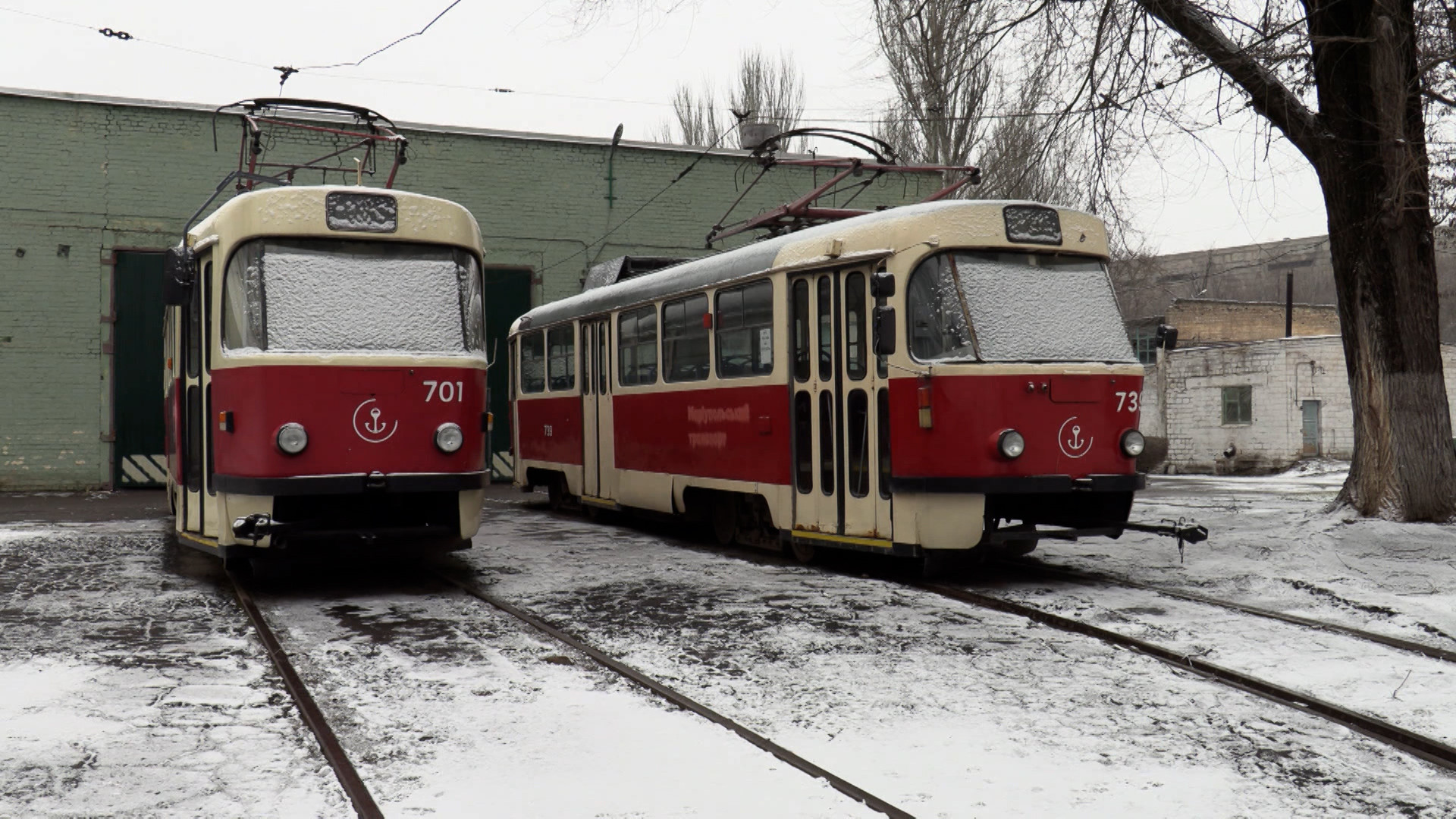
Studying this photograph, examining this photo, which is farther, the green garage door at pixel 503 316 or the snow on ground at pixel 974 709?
the green garage door at pixel 503 316

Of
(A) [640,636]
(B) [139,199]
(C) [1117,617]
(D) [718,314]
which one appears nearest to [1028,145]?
(D) [718,314]

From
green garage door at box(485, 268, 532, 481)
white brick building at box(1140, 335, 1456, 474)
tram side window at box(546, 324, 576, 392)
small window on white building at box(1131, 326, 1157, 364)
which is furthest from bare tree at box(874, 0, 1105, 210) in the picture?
small window on white building at box(1131, 326, 1157, 364)

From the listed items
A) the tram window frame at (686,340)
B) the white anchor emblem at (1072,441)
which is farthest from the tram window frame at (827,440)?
the tram window frame at (686,340)

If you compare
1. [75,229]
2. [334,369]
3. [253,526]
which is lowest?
[253,526]

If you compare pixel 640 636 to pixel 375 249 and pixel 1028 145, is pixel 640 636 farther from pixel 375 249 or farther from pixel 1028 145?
pixel 1028 145

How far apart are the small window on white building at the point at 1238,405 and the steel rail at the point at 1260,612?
2209 centimetres

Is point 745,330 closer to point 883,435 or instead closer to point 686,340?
point 686,340

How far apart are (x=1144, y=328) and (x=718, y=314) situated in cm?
2679

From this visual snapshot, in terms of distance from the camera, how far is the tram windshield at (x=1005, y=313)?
8.74 metres

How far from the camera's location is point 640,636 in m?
7.05

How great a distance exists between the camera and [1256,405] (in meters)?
29.8

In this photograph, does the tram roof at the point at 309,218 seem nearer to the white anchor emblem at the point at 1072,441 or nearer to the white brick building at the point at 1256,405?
the white anchor emblem at the point at 1072,441

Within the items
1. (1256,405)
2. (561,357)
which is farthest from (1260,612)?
(1256,405)

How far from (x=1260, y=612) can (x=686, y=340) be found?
5868mm
